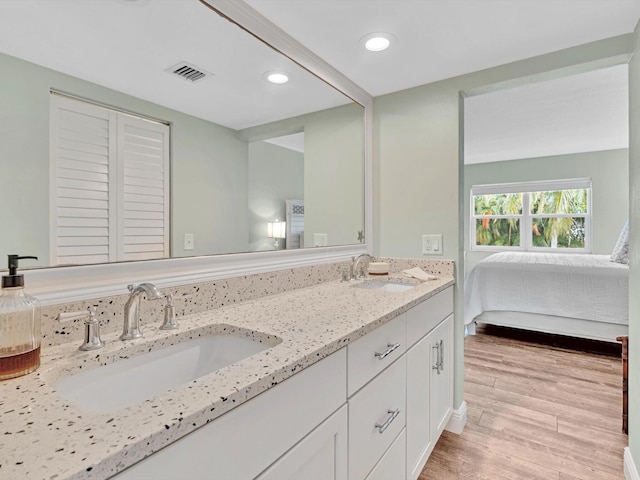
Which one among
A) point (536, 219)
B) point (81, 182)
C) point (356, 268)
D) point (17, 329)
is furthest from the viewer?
point (536, 219)

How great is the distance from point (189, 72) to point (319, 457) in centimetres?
132

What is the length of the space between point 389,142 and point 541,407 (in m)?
1.99

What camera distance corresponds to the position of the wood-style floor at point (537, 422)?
168cm

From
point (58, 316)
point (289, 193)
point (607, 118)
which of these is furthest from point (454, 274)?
point (607, 118)

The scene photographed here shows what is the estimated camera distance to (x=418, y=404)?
148cm

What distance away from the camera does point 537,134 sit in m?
3.92

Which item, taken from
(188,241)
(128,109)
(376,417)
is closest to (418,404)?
(376,417)

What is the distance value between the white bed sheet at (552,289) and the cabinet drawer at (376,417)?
2.75m

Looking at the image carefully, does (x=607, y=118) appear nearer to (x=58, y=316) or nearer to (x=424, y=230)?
(x=424, y=230)

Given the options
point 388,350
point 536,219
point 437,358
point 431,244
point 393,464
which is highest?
Result: point 536,219

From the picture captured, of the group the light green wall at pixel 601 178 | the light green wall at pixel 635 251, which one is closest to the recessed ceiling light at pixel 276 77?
the light green wall at pixel 635 251

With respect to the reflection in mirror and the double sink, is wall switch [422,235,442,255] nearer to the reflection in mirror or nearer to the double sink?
the reflection in mirror

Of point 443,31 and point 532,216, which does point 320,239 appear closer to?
point 443,31

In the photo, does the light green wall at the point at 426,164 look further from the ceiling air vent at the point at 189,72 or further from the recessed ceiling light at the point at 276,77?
the ceiling air vent at the point at 189,72
